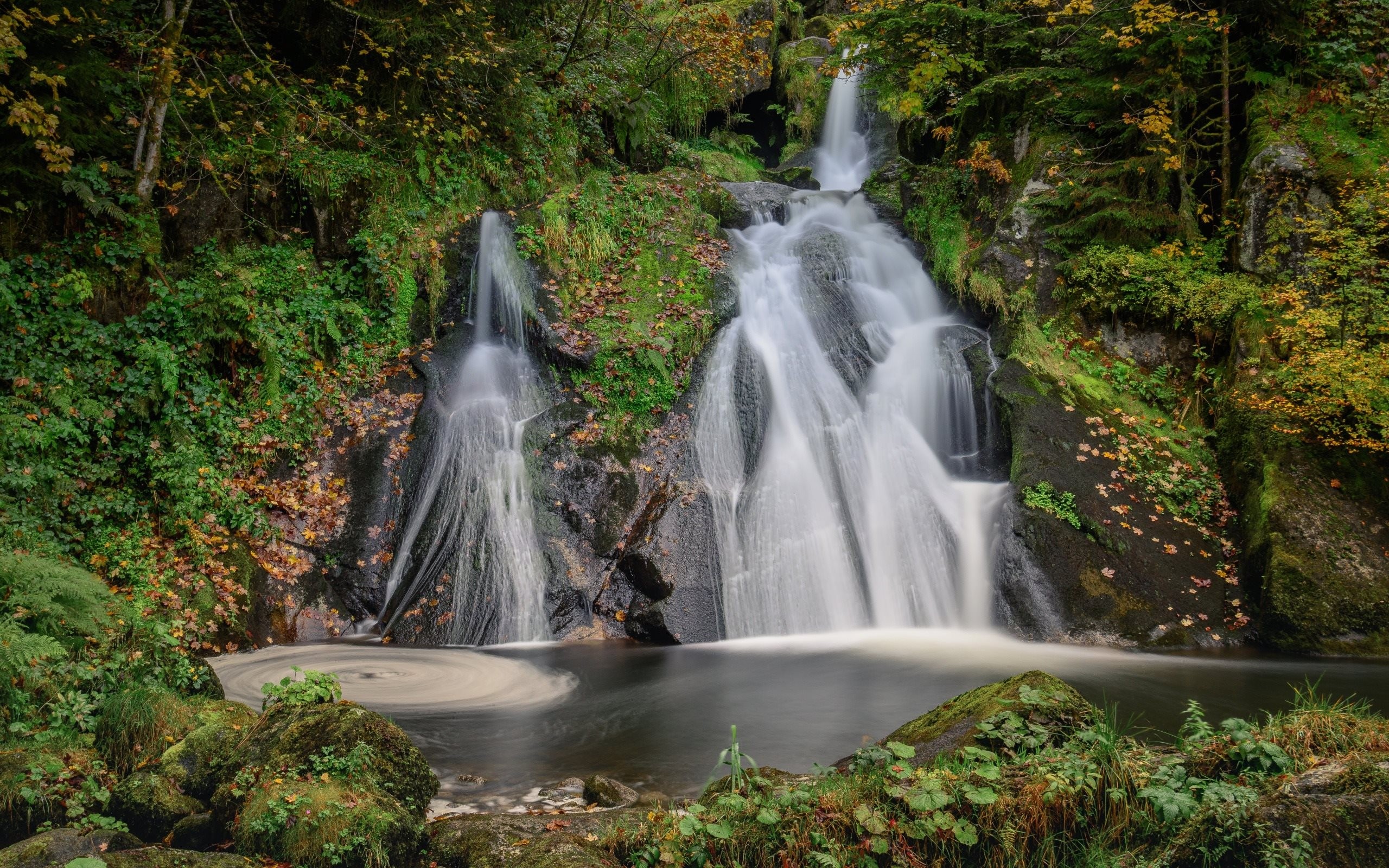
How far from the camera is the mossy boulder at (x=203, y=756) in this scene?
3809 millimetres

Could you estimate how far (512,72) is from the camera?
1098 centimetres

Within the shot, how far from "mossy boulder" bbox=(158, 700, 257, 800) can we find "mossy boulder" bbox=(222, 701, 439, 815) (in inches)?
3.8

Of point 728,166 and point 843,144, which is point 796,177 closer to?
point 728,166

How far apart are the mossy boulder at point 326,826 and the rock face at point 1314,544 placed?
783 centimetres

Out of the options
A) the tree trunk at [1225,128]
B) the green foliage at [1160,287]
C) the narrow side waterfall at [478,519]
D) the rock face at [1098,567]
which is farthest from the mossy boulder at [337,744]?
the tree trunk at [1225,128]

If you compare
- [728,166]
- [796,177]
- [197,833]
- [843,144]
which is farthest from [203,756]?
[843,144]

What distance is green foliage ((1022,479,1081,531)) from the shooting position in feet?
26.4

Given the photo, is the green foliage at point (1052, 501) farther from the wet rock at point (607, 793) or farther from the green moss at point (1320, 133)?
the wet rock at point (607, 793)

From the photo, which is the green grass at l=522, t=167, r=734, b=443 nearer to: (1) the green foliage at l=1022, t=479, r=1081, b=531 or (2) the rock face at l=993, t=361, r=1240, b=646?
(1) the green foliage at l=1022, t=479, r=1081, b=531

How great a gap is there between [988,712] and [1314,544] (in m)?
5.70

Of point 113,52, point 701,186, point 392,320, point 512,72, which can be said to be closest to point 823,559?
point 392,320

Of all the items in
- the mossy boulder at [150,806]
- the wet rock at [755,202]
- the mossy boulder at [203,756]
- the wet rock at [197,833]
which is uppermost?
the wet rock at [755,202]

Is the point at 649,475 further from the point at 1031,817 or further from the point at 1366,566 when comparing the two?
the point at 1366,566

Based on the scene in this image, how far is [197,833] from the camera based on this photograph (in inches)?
140
